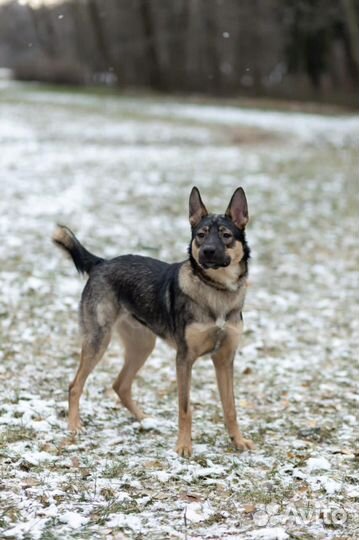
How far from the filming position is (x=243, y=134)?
28.8 m

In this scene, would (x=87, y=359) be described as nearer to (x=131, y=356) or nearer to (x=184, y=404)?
(x=131, y=356)

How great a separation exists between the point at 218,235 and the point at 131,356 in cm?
177

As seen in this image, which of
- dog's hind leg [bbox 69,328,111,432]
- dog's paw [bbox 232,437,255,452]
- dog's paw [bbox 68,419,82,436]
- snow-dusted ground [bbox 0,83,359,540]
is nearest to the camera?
snow-dusted ground [bbox 0,83,359,540]

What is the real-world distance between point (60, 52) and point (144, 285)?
216 ft

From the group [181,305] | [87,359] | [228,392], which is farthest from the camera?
[87,359]

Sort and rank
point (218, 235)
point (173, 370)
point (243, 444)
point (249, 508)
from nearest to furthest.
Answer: point (249, 508) → point (218, 235) → point (243, 444) → point (173, 370)

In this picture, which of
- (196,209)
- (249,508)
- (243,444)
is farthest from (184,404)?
(196,209)

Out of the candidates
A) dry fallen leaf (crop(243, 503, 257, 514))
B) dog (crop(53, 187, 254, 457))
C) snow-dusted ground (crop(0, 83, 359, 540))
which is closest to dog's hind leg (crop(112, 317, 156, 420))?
dog (crop(53, 187, 254, 457))

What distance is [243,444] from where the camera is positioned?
6414mm

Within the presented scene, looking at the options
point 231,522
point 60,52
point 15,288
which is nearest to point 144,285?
point 231,522

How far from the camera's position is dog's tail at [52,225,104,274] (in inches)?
272

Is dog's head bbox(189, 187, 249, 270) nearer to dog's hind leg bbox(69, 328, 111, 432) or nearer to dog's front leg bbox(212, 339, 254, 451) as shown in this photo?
dog's front leg bbox(212, 339, 254, 451)

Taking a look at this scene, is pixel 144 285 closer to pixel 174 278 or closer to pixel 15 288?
pixel 174 278

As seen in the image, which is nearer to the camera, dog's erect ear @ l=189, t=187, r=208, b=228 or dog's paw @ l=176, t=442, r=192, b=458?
dog's paw @ l=176, t=442, r=192, b=458
